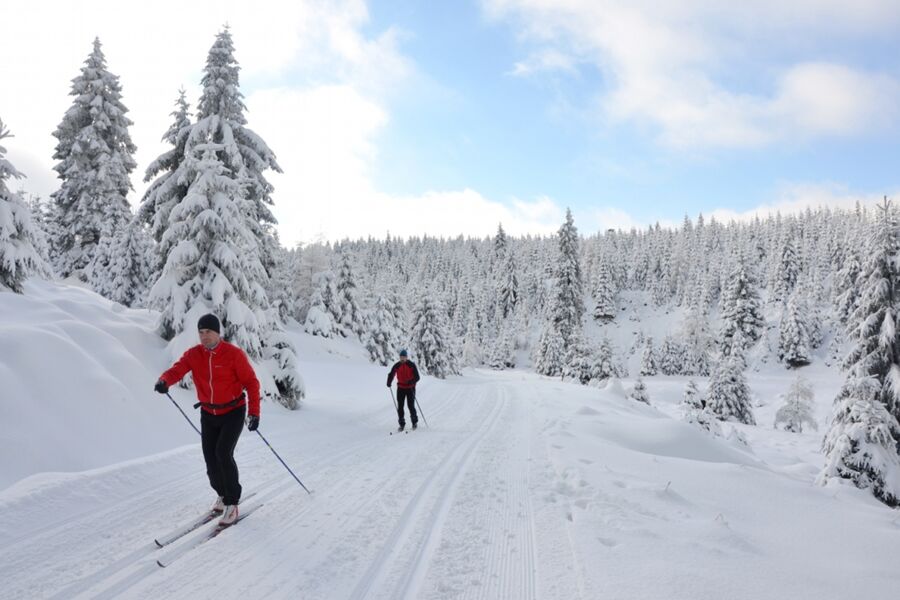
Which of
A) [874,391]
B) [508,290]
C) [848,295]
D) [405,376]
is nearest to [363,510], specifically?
[405,376]

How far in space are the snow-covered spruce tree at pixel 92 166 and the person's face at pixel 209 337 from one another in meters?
28.4

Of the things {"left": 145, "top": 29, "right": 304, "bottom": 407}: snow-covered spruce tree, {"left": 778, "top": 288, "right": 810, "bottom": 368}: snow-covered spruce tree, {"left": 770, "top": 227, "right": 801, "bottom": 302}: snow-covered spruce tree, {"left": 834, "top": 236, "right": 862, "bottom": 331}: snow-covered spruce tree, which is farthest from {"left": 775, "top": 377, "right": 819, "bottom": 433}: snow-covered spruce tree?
{"left": 770, "top": 227, "right": 801, "bottom": 302}: snow-covered spruce tree

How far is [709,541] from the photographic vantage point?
5.24 m

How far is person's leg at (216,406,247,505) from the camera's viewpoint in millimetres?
5422

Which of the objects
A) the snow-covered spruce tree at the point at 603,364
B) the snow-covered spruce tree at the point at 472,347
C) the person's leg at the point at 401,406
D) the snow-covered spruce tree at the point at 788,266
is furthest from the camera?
the snow-covered spruce tree at the point at 788,266

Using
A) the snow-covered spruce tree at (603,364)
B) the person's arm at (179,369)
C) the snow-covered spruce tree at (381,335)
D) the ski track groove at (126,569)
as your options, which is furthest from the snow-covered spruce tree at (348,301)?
the ski track groove at (126,569)

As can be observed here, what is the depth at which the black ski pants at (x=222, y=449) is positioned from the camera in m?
5.44

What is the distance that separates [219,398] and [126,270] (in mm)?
28413

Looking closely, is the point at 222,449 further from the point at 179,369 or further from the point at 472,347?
the point at 472,347

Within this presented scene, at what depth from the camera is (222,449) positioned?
5.50 metres

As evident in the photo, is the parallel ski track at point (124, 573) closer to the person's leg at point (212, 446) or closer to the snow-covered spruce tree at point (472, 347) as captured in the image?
the person's leg at point (212, 446)

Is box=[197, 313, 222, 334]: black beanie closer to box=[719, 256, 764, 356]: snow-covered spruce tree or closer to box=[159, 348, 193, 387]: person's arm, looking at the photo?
box=[159, 348, 193, 387]: person's arm

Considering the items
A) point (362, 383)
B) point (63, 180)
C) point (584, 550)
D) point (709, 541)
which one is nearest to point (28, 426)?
point (584, 550)

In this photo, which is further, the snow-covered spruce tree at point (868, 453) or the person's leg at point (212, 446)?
the snow-covered spruce tree at point (868, 453)
